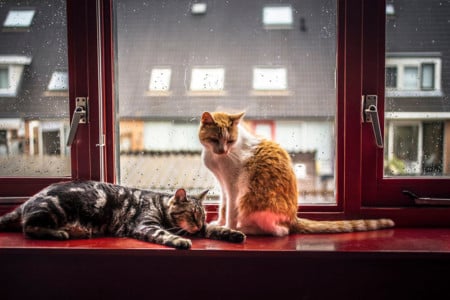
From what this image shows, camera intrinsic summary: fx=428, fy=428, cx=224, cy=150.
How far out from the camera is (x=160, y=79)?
5.69ft

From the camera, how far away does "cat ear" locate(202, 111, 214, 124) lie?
1523 mm

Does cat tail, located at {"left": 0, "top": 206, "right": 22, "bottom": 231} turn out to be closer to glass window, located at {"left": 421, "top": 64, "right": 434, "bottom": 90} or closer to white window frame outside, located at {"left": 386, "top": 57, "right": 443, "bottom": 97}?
white window frame outside, located at {"left": 386, "top": 57, "right": 443, "bottom": 97}

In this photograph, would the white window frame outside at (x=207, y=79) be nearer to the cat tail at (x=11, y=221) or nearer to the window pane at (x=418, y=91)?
the window pane at (x=418, y=91)

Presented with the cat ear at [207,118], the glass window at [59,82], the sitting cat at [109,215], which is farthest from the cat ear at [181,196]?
the glass window at [59,82]

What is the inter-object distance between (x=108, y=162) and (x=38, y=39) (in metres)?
0.57

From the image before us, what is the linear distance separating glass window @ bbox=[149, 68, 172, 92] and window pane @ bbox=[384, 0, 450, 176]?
86 cm

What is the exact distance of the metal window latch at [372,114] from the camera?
1583mm

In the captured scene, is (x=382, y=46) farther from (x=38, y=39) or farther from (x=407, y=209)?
(x=38, y=39)

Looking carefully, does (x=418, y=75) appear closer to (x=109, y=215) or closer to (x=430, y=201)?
(x=430, y=201)

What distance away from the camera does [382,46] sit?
5.33 ft

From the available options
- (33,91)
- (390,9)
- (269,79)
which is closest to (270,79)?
(269,79)

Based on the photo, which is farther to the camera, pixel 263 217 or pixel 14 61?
pixel 14 61

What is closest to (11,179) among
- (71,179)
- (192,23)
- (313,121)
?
(71,179)

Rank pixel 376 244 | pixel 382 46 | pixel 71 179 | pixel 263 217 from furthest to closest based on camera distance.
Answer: pixel 71 179 < pixel 382 46 < pixel 263 217 < pixel 376 244
